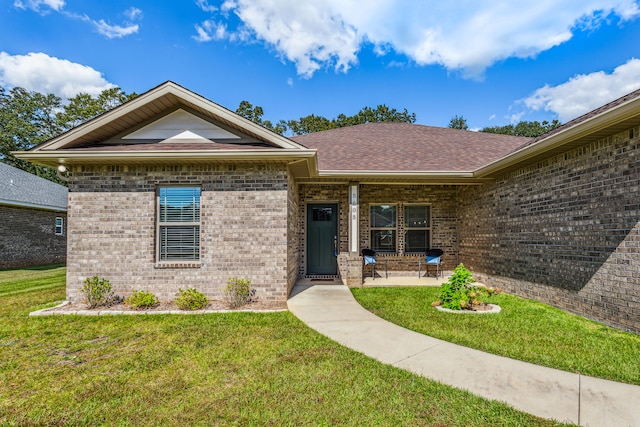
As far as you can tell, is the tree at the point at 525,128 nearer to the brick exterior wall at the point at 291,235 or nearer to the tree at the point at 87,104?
the brick exterior wall at the point at 291,235

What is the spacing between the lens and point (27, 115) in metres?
32.9

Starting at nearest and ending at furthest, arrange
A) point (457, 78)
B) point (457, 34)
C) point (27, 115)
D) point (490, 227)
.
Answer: point (490, 227), point (457, 34), point (457, 78), point (27, 115)

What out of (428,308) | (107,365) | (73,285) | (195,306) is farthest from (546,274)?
(73,285)

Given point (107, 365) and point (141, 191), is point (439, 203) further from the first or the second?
point (107, 365)

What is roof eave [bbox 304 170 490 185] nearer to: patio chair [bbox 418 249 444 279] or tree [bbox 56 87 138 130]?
patio chair [bbox 418 249 444 279]

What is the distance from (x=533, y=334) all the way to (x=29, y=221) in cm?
2041

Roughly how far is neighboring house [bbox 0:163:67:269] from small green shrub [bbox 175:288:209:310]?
13.4m

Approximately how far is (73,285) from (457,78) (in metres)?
19.9

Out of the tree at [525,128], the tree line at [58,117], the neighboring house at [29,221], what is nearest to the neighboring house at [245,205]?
the neighboring house at [29,221]

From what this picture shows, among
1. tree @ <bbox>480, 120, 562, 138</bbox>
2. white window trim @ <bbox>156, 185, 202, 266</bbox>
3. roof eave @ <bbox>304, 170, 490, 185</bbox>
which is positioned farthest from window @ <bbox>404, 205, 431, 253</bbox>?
tree @ <bbox>480, 120, 562, 138</bbox>

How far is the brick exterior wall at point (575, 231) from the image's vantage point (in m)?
4.99

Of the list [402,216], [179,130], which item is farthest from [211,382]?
[402,216]

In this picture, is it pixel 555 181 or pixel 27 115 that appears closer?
pixel 555 181

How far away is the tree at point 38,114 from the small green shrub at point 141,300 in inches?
1139
